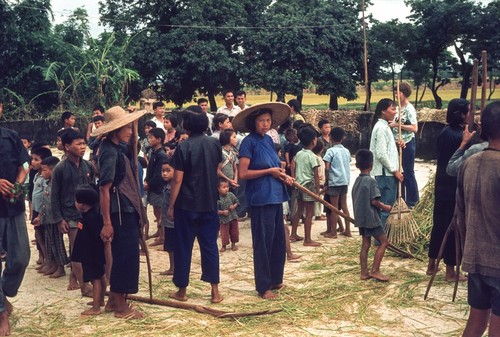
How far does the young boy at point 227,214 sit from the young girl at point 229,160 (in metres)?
0.31

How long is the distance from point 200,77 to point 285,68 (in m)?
4.78

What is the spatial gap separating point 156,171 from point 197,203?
7.95 feet

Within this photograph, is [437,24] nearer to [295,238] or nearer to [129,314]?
[295,238]

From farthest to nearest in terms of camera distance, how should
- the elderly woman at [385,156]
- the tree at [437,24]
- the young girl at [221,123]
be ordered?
1. the tree at [437,24]
2. the young girl at [221,123]
3. the elderly woman at [385,156]

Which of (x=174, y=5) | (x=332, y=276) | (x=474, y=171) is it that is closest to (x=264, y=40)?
(x=174, y=5)

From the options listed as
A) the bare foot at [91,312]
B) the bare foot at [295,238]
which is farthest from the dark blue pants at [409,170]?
the bare foot at [91,312]

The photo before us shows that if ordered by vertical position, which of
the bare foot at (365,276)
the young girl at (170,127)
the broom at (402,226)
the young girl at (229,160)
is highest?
the young girl at (170,127)

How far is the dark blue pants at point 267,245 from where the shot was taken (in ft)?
21.6

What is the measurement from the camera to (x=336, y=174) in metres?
9.34

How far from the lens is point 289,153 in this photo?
9.69 m

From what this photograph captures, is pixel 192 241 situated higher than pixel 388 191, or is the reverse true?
pixel 388 191

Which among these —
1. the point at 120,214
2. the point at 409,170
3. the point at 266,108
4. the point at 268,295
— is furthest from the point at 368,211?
the point at 409,170

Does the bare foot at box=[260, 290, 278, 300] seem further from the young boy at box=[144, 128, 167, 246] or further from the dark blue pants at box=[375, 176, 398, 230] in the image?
the young boy at box=[144, 128, 167, 246]

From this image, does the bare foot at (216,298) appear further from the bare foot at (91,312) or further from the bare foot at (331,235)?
the bare foot at (331,235)
